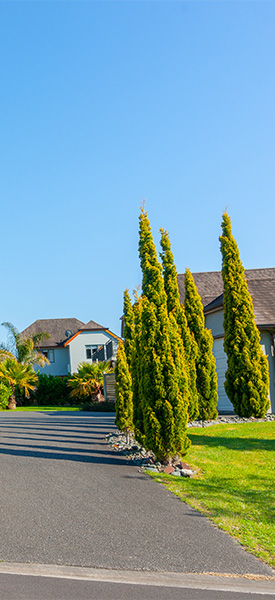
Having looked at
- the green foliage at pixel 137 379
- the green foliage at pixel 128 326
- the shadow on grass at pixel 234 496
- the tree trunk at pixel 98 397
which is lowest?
the shadow on grass at pixel 234 496

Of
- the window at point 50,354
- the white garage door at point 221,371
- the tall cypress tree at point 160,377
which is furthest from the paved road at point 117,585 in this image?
the window at point 50,354

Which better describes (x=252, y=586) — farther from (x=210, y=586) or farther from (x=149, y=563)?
(x=149, y=563)

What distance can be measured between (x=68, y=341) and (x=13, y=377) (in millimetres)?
19179

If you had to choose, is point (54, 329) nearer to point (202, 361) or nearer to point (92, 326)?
point (92, 326)

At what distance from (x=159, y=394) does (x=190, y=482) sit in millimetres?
2013

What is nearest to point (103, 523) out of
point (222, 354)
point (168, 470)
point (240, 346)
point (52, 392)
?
point (168, 470)

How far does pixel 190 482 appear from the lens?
914 cm

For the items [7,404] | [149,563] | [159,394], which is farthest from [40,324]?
[149,563]

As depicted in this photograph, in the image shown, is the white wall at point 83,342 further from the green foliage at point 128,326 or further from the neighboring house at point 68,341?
the green foliage at point 128,326

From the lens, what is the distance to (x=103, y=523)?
659 cm

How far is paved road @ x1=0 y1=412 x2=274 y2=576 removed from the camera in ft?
17.3

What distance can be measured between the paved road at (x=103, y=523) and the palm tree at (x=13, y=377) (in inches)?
1063

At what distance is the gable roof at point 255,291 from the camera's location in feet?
72.8

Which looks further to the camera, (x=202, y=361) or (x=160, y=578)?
(x=202, y=361)
